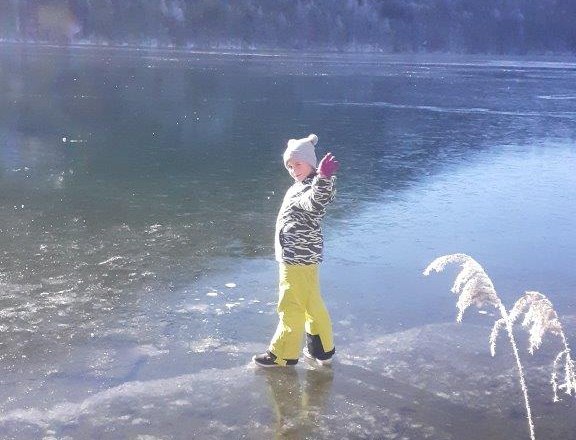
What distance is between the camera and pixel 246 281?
6.09 metres

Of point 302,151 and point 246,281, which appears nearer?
point 302,151

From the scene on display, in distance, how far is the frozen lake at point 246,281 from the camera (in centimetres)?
410

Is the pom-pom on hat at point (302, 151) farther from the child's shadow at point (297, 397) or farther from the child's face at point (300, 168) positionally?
the child's shadow at point (297, 397)

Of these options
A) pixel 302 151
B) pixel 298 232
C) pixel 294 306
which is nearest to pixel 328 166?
pixel 302 151

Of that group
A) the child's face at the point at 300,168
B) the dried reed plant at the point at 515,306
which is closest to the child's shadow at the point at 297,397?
the dried reed plant at the point at 515,306

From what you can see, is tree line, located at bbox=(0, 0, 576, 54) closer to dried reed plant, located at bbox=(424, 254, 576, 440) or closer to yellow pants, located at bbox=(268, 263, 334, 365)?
yellow pants, located at bbox=(268, 263, 334, 365)

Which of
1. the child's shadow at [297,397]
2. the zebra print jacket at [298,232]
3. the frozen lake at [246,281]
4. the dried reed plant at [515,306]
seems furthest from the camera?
the zebra print jacket at [298,232]

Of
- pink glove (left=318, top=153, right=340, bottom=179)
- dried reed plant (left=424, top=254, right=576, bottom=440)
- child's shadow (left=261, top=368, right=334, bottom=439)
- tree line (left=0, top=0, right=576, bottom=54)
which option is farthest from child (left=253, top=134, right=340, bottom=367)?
tree line (left=0, top=0, right=576, bottom=54)

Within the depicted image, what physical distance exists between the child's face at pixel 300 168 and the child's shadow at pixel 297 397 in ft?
3.78

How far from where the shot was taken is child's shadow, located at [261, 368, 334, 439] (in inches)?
155

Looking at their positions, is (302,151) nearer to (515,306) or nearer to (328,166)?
(328,166)

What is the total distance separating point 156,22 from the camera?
7456 cm

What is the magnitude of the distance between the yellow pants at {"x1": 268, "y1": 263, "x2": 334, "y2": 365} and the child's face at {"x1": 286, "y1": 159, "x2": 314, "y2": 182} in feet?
1.73

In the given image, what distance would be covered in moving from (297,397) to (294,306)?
0.55 m
